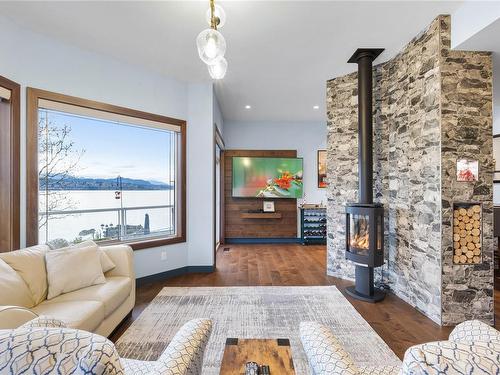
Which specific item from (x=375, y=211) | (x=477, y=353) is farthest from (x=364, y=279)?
(x=477, y=353)

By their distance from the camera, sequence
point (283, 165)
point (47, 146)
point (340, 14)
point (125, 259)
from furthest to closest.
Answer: point (283, 165) < point (47, 146) < point (125, 259) < point (340, 14)

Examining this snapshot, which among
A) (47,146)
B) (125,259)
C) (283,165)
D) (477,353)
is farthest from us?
(283,165)

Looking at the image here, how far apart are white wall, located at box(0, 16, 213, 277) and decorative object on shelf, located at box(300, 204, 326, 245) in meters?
2.89

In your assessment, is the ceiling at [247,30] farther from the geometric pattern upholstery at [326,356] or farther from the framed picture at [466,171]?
→ the geometric pattern upholstery at [326,356]

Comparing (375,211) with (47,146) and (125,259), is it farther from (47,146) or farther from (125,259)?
(47,146)

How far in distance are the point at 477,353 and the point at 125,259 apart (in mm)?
2815


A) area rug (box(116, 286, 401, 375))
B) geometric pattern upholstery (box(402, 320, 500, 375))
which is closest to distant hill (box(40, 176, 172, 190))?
area rug (box(116, 286, 401, 375))

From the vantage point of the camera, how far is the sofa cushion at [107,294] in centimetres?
214

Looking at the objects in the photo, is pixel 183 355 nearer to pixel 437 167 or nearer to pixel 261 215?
pixel 437 167

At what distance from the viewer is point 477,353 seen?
27.4 inches

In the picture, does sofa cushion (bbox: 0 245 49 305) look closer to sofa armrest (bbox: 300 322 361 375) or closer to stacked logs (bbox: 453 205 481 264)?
sofa armrest (bbox: 300 322 361 375)

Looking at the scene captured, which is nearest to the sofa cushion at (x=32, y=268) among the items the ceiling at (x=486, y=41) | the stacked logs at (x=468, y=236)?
the stacked logs at (x=468, y=236)

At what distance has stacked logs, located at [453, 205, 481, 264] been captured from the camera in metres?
2.56

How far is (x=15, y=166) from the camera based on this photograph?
2635mm
